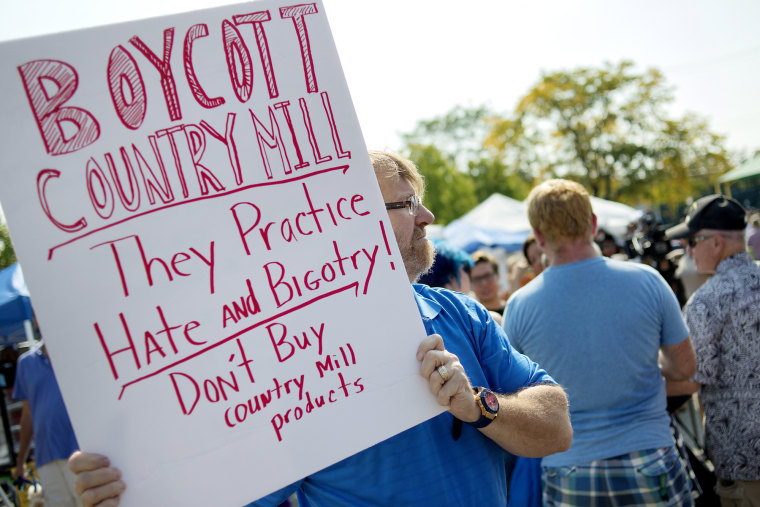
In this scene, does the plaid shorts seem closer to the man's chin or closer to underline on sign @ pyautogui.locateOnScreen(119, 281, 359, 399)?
the man's chin

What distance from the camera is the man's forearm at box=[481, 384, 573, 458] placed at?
1.34 metres

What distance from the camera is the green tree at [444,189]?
105 feet

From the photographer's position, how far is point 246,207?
117 cm

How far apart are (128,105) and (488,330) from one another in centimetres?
105

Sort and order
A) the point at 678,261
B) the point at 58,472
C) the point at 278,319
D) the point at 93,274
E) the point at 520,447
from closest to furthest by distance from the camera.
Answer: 1. the point at 93,274
2. the point at 278,319
3. the point at 520,447
4. the point at 58,472
5. the point at 678,261

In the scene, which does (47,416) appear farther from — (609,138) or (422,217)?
(609,138)

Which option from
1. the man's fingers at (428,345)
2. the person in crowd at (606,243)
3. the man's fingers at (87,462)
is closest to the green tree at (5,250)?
the person in crowd at (606,243)

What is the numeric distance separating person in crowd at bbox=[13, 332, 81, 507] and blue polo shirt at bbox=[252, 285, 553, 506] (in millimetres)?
3365

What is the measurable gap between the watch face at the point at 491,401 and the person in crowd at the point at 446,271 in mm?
1811

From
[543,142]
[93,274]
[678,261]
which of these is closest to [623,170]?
[543,142]

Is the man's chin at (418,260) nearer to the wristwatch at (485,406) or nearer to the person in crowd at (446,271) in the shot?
the wristwatch at (485,406)

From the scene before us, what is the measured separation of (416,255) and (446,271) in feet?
5.19

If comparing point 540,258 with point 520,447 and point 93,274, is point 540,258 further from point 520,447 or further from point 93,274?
point 93,274

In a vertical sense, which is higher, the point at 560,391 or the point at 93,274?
the point at 93,274
